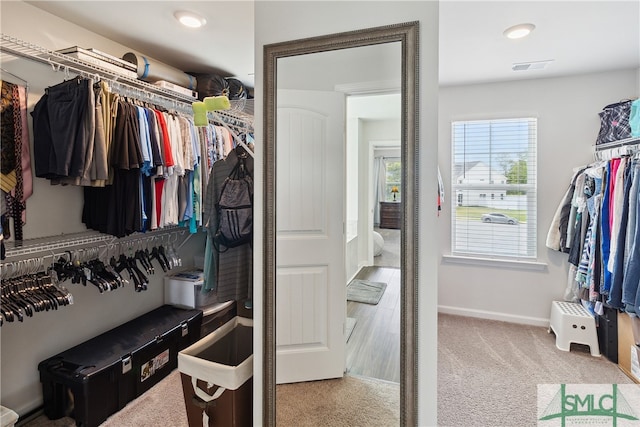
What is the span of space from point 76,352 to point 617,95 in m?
4.54

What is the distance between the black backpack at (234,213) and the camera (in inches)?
65.2

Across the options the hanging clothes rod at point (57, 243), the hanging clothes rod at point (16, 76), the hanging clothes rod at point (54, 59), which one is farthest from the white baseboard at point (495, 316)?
the hanging clothes rod at point (16, 76)

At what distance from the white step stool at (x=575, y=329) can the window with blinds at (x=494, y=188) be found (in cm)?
60

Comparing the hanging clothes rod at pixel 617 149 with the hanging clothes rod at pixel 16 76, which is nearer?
the hanging clothes rod at pixel 16 76

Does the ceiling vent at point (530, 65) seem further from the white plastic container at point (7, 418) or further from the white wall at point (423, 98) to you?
the white plastic container at point (7, 418)

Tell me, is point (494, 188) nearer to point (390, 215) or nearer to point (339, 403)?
point (390, 215)

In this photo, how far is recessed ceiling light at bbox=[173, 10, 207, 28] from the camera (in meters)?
1.99

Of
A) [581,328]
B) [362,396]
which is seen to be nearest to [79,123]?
[362,396]

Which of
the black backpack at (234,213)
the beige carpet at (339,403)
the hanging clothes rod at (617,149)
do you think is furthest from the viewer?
the hanging clothes rod at (617,149)

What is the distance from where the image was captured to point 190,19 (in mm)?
2049

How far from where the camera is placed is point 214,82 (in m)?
2.89

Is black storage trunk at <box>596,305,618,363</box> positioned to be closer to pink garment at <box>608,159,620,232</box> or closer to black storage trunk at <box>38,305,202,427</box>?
pink garment at <box>608,159,620,232</box>

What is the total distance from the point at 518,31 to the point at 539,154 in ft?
4.47

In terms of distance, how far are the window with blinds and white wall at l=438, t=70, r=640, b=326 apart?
7 cm
